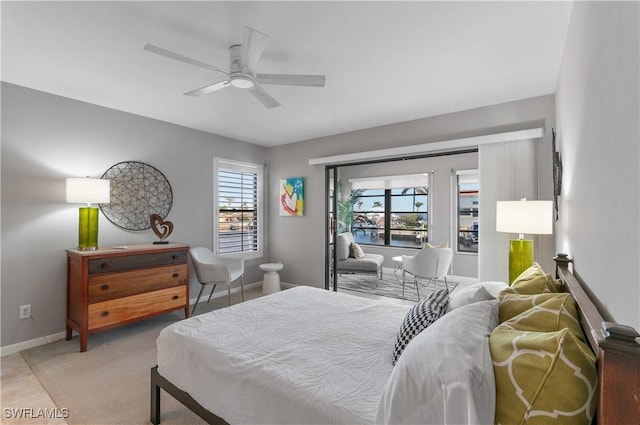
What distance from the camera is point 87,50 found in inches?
88.2

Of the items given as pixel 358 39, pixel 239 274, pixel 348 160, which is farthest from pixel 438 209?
pixel 358 39

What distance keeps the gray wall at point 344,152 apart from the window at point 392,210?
2.40m

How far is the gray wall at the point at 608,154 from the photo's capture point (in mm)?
768

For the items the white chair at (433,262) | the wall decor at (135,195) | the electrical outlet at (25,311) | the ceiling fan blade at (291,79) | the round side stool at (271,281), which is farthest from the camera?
the round side stool at (271,281)

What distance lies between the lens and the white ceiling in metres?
1.83

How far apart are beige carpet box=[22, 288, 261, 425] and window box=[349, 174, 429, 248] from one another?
4.93m

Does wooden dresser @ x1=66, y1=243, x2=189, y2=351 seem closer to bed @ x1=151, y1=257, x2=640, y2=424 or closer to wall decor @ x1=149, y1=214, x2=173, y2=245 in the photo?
wall decor @ x1=149, y1=214, x2=173, y2=245

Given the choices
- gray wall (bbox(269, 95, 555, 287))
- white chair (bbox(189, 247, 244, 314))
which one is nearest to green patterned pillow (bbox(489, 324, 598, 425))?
gray wall (bbox(269, 95, 555, 287))

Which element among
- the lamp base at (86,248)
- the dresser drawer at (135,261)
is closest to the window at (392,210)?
the dresser drawer at (135,261)

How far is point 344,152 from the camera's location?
458 centimetres

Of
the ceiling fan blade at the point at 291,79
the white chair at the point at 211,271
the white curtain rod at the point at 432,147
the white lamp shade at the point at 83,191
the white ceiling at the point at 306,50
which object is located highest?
the white ceiling at the point at 306,50

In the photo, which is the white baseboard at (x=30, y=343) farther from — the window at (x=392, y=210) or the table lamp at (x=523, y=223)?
the window at (x=392, y=210)

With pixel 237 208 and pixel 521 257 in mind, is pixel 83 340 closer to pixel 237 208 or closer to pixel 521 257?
pixel 237 208

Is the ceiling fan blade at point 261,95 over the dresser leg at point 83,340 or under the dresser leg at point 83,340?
over
